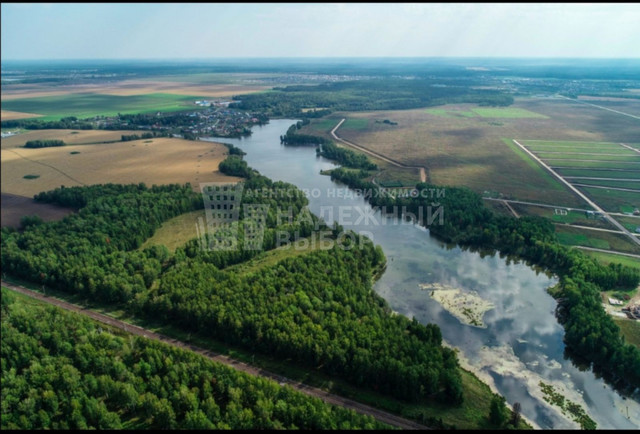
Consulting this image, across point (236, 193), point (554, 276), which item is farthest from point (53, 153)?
point (554, 276)

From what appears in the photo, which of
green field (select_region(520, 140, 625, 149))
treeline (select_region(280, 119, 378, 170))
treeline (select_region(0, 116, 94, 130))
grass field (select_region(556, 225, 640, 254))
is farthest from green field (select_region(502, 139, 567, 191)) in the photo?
treeline (select_region(0, 116, 94, 130))

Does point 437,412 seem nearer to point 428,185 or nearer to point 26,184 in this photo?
point 428,185

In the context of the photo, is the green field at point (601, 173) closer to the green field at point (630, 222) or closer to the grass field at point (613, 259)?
the green field at point (630, 222)

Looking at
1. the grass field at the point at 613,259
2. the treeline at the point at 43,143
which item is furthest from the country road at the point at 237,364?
the treeline at the point at 43,143

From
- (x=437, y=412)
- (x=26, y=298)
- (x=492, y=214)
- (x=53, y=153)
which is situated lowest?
(x=437, y=412)

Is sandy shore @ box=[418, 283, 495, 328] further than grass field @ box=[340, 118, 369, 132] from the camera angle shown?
No

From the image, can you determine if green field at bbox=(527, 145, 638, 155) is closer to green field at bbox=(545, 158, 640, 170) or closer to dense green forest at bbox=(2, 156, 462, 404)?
green field at bbox=(545, 158, 640, 170)
